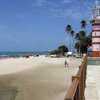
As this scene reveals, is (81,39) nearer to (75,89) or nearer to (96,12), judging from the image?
(96,12)

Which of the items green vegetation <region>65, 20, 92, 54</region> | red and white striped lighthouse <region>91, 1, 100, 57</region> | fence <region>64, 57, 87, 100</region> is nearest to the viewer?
fence <region>64, 57, 87, 100</region>

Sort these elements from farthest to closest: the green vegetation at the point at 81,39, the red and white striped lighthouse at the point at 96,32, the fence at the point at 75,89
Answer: the green vegetation at the point at 81,39, the red and white striped lighthouse at the point at 96,32, the fence at the point at 75,89

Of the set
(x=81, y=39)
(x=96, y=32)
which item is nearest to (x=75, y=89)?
(x=96, y=32)

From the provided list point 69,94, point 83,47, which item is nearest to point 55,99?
point 69,94

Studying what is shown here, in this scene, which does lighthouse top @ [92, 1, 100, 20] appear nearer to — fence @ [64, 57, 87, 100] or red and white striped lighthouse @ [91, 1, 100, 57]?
red and white striped lighthouse @ [91, 1, 100, 57]

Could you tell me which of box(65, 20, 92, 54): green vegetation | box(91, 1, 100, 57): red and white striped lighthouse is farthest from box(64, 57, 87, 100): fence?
box(65, 20, 92, 54): green vegetation

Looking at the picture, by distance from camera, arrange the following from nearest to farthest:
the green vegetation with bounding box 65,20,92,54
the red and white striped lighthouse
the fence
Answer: the fence
the red and white striped lighthouse
the green vegetation with bounding box 65,20,92,54

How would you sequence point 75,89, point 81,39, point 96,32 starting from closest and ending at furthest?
point 75,89, point 96,32, point 81,39

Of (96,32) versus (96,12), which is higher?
(96,12)

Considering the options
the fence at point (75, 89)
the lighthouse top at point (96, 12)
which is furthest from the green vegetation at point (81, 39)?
the fence at point (75, 89)

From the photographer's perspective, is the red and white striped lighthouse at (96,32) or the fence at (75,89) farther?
the red and white striped lighthouse at (96,32)

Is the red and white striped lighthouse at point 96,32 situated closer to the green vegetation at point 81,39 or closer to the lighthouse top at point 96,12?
the lighthouse top at point 96,12

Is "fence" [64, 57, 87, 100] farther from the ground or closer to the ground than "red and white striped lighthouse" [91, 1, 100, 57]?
closer to the ground

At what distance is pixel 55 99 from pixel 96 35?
477 inches
